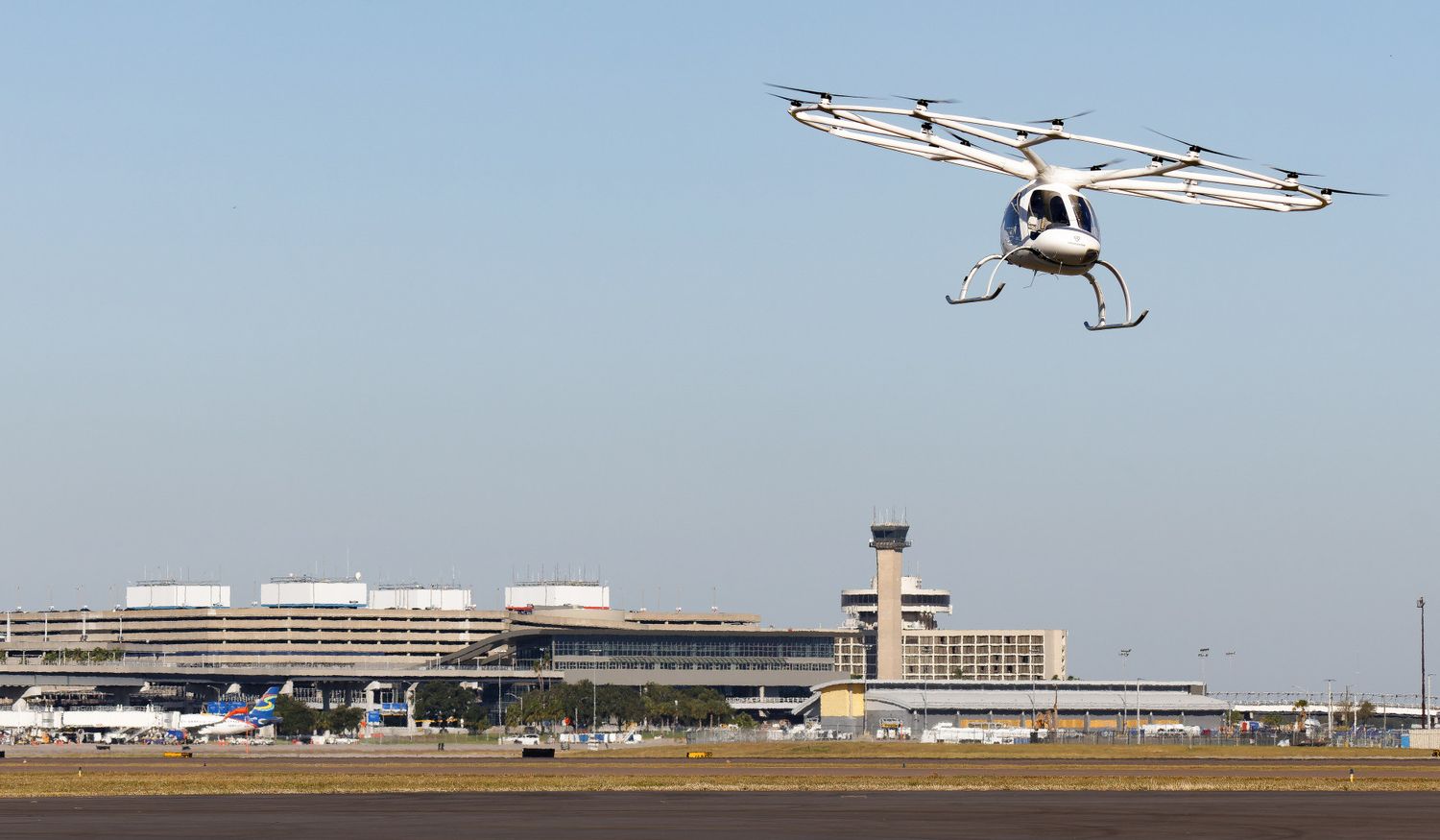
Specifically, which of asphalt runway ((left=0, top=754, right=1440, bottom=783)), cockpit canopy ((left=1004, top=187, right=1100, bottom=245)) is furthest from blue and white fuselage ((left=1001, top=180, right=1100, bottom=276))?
asphalt runway ((left=0, top=754, right=1440, bottom=783))

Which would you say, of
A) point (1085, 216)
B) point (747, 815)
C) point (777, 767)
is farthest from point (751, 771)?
point (1085, 216)

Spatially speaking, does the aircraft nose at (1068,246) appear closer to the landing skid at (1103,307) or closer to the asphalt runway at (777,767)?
the landing skid at (1103,307)

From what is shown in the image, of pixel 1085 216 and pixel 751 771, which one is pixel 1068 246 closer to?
pixel 1085 216

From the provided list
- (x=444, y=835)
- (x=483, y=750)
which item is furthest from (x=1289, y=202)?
(x=483, y=750)

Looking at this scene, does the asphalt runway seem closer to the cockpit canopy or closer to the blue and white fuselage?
the blue and white fuselage

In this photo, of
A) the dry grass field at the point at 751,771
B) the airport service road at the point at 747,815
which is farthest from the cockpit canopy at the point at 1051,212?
the dry grass field at the point at 751,771

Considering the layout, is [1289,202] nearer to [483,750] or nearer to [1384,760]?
[1384,760]
